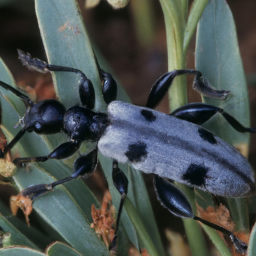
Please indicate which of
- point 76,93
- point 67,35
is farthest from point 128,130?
point 67,35

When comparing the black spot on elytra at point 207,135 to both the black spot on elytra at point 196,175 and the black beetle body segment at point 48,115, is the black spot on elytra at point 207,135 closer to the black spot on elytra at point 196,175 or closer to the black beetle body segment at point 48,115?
the black spot on elytra at point 196,175

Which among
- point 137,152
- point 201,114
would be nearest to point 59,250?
point 137,152

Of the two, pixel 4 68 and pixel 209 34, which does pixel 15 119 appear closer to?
pixel 4 68

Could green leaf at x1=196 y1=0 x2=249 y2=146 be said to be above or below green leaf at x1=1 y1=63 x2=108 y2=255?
above

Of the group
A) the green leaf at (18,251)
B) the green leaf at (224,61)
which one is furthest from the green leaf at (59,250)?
the green leaf at (224,61)

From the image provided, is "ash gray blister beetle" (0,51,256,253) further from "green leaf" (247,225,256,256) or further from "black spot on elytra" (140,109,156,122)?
"green leaf" (247,225,256,256)

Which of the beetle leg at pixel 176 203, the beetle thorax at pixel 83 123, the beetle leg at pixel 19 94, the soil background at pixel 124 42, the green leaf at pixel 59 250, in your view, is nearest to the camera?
the green leaf at pixel 59 250

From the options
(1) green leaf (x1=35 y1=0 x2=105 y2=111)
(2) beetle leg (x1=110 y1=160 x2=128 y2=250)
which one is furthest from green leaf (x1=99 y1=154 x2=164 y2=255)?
(1) green leaf (x1=35 y1=0 x2=105 y2=111)
